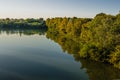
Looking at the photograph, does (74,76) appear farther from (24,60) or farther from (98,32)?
(98,32)

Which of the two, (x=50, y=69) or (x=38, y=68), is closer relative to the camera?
(x=50, y=69)

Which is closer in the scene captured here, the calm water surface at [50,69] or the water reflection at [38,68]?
the water reflection at [38,68]

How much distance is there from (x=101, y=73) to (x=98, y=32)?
14022 millimetres

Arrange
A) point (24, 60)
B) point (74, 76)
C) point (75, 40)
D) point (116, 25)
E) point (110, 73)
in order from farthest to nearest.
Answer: point (75, 40)
point (116, 25)
point (24, 60)
point (110, 73)
point (74, 76)

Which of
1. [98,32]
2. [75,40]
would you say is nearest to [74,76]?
[98,32]

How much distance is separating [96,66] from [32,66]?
11498 millimetres

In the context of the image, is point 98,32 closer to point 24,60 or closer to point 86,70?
point 86,70

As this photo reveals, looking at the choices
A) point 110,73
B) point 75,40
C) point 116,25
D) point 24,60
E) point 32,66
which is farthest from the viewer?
point 75,40

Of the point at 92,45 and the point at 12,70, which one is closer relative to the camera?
the point at 12,70

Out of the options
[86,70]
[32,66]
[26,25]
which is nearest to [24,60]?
[32,66]

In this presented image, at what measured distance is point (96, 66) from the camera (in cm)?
4338

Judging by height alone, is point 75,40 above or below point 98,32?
below

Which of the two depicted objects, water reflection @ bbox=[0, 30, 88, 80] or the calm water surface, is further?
the calm water surface

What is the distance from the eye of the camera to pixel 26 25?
16600 cm
